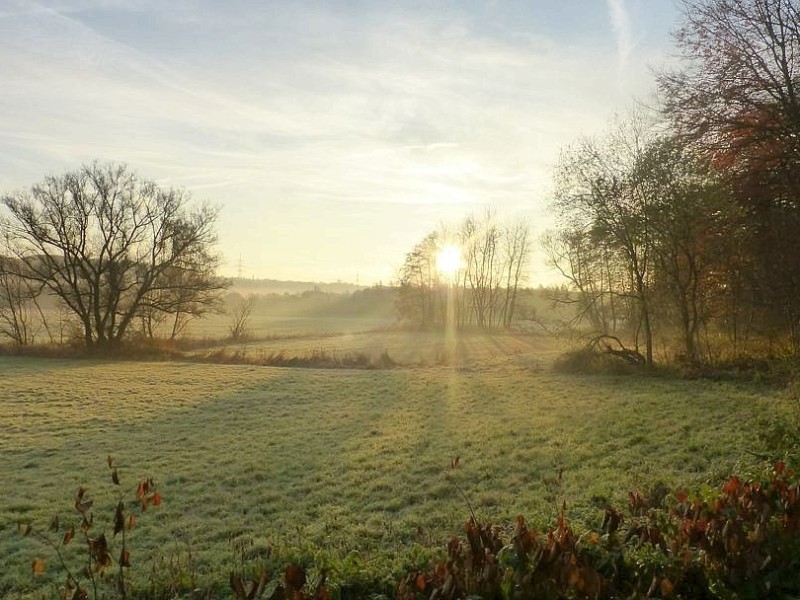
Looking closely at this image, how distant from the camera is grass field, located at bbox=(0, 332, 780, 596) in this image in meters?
7.30

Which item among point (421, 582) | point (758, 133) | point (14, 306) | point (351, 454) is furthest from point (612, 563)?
point (14, 306)

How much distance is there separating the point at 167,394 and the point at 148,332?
68.0 feet

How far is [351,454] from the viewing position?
11.4 meters

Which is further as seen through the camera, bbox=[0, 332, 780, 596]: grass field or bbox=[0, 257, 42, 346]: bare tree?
bbox=[0, 257, 42, 346]: bare tree

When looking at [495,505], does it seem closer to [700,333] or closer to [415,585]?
[415,585]

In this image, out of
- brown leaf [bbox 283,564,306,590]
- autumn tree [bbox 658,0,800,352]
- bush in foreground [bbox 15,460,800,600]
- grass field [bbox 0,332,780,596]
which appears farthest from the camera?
autumn tree [bbox 658,0,800,352]

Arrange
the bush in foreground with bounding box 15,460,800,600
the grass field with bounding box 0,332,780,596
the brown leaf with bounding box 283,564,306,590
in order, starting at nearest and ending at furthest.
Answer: the brown leaf with bounding box 283,564,306,590 → the bush in foreground with bounding box 15,460,800,600 → the grass field with bounding box 0,332,780,596

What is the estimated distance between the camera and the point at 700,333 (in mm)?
20750

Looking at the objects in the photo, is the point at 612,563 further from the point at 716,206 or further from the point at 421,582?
the point at 716,206

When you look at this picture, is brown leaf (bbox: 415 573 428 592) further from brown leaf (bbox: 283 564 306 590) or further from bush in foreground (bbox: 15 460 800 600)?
brown leaf (bbox: 283 564 306 590)

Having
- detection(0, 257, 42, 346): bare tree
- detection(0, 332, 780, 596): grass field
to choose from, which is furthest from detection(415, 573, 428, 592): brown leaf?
detection(0, 257, 42, 346): bare tree

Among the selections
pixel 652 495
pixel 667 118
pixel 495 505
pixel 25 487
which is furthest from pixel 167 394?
pixel 667 118

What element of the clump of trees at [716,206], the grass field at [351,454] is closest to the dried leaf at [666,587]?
the grass field at [351,454]

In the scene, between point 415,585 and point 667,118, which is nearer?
point 415,585
